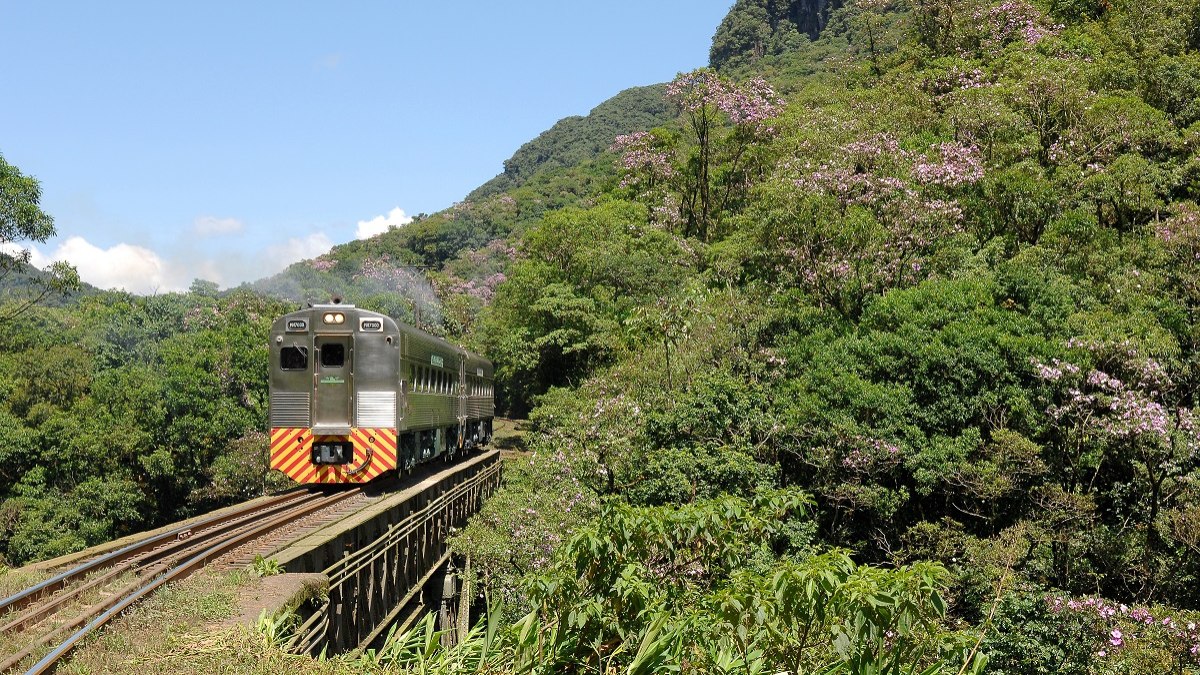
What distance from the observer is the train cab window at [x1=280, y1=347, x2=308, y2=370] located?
14789 mm

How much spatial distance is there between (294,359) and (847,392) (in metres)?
8.67

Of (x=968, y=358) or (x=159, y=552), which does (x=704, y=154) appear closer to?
(x=968, y=358)

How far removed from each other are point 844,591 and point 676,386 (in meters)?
13.6

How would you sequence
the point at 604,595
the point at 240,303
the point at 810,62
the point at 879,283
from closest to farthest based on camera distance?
the point at 604,595, the point at 879,283, the point at 240,303, the point at 810,62

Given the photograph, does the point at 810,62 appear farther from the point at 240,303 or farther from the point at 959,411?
the point at 959,411

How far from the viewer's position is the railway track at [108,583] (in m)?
6.07

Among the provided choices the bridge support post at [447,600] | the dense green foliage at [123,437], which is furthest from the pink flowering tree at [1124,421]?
the dense green foliage at [123,437]

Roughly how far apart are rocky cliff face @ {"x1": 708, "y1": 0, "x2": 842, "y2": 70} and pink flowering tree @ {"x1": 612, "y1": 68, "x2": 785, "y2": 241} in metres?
49.7

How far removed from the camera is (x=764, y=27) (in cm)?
8662

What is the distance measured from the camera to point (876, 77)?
36.2 meters

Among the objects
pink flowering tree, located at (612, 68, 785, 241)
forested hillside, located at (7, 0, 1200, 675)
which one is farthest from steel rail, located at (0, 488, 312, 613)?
pink flowering tree, located at (612, 68, 785, 241)

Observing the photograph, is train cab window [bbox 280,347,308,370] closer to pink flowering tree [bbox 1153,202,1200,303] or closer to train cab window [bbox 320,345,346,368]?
train cab window [bbox 320,345,346,368]

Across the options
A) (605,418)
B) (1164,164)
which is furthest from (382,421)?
(1164,164)

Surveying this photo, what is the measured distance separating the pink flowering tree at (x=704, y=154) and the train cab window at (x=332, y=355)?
19867mm
